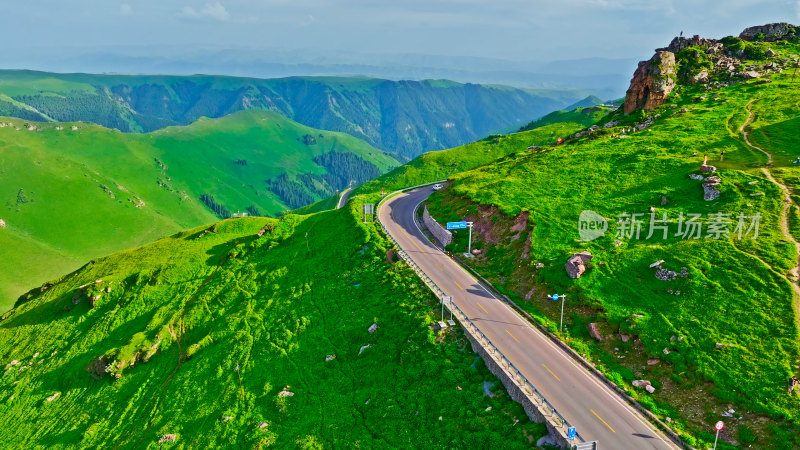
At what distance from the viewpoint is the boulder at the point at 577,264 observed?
5591 centimetres

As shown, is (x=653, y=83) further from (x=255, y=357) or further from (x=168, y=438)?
(x=168, y=438)

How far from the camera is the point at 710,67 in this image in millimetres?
123938

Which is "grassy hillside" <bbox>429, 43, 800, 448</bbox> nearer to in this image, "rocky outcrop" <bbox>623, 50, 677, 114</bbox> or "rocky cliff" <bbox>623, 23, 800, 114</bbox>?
"rocky outcrop" <bbox>623, 50, 677, 114</bbox>

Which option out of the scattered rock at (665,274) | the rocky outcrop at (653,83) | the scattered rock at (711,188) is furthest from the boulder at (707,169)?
the rocky outcrop at (653,83)

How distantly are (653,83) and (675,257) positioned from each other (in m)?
83.7

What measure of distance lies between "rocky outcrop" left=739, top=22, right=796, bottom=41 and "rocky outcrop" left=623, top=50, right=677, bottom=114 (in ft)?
192

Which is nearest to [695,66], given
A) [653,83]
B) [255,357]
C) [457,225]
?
[653,83]

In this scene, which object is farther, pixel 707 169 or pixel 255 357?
pixel 707 169

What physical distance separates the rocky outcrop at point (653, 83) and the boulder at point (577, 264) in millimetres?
79979

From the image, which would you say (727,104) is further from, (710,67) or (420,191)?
(420,191)

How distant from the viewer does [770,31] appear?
485 feet

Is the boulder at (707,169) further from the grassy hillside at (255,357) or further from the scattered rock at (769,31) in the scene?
the scattered rock at (769,31)

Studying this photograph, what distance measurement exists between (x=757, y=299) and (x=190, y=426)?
67.3 m

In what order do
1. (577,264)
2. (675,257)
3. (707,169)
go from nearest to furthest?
(675,257)
(577,264)
(707,169)
